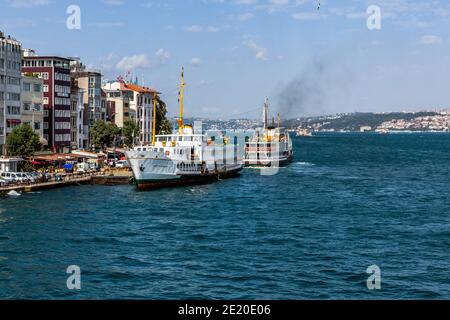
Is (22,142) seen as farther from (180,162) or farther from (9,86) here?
(180,162)

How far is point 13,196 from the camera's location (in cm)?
6444

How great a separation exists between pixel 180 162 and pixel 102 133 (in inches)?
1467

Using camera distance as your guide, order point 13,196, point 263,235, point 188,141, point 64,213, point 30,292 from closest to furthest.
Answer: point 30,292, point 263,235, point 64,213, point 13,196, point 188,141

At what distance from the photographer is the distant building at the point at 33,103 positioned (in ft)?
308

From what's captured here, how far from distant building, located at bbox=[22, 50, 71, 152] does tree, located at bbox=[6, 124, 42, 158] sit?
18.1 m

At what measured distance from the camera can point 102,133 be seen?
382 ft

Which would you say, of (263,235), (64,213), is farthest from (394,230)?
(64,213)

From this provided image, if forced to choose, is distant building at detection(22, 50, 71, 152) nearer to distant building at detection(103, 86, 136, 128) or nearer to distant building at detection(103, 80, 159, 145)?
distant building at detection(103, 86, 136, 128)

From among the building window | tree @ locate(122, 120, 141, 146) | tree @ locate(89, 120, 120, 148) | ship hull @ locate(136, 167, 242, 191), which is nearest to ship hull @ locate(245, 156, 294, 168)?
tree @ locate(122, 120, 141, 146)

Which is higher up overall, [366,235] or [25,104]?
[25,104]

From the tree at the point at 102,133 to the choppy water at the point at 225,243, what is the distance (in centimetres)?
4243

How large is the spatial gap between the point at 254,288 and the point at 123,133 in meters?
101
